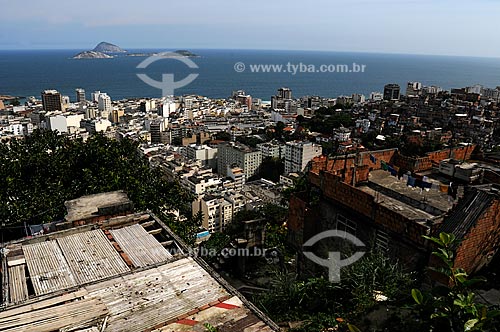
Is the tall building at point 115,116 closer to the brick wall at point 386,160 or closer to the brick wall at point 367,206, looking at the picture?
the brick wall at point 386,160

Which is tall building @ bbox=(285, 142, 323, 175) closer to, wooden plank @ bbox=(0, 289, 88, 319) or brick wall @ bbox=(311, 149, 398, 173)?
brick wall @ bbox=(311, 149, 398, 173)

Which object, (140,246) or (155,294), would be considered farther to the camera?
(140,246)

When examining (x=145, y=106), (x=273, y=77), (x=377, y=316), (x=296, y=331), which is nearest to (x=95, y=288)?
(x=296, y=331)

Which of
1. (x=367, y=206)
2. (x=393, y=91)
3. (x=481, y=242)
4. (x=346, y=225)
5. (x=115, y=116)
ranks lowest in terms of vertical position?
(x=115, y=116)

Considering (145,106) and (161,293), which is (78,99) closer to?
(145,106)

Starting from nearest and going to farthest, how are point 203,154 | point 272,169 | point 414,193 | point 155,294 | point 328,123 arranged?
1. point 155,294
2. point 414,193
3. point 272,169
4. point 203,154
5. point 328,123

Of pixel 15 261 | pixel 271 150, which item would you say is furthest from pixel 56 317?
pixel 271 150

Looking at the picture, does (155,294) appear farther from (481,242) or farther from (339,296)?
(481,242)

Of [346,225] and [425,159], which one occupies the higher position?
[425,159]
